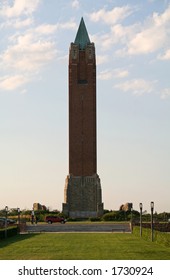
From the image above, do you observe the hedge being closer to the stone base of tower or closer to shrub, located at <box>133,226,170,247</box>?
shrub, located at <box>133,226,170,247</box>

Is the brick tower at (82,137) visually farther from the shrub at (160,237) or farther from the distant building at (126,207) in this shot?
the shrub at (160,237)

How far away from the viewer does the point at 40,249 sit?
26891mm

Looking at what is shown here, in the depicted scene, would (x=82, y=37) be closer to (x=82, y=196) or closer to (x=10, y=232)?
(x=82, y=196)

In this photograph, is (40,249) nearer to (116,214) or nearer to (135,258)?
(135,258)

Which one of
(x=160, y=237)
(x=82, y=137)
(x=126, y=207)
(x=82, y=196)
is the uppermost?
(x=82, y=137)

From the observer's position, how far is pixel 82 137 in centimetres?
8456

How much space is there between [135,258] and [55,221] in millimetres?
45221

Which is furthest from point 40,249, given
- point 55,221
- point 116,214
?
point 116,214

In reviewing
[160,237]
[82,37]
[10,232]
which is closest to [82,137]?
[82,37]

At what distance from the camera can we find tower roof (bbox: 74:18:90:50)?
86750 mm

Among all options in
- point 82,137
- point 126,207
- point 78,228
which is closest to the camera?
point 78,228

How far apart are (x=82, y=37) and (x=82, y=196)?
72.7 ft

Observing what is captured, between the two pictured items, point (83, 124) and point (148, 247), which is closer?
point (148, 247)

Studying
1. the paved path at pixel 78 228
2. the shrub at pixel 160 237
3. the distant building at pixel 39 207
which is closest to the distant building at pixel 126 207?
the distant building at pixel 39 207
